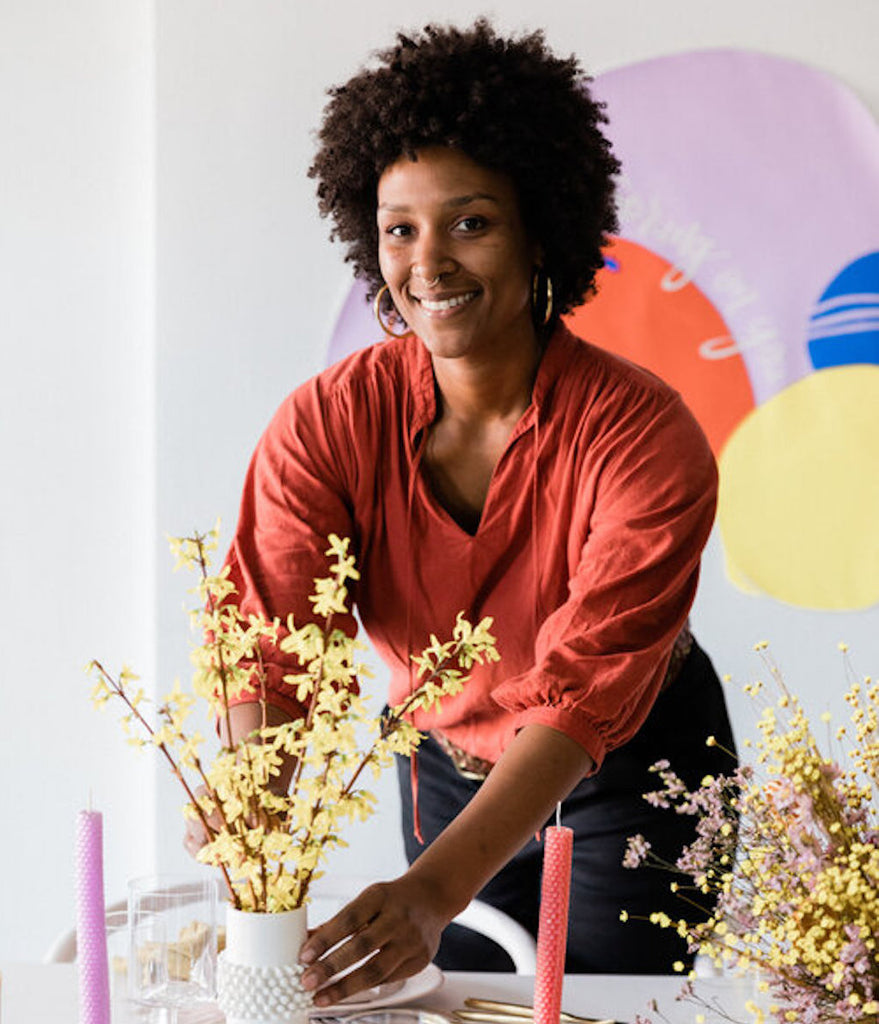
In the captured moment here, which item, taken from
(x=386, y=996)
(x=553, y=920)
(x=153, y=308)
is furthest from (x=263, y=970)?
(x=153, y=308)

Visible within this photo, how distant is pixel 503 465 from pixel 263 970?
822mm

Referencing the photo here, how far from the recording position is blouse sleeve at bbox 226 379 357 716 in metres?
1.71

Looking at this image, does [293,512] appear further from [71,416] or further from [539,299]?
[71,416]

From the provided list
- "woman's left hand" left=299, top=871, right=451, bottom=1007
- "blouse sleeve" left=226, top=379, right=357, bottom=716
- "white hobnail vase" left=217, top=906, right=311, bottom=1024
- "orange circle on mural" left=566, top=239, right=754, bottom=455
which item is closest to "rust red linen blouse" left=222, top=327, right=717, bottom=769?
"blouse sleeve" left=226, top=379, right=357, bottom=716

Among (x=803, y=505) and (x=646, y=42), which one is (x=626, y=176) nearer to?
(x=646, y=42)

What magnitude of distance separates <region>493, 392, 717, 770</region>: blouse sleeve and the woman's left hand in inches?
13.3

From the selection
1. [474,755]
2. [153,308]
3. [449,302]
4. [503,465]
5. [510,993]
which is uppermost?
[153,308]

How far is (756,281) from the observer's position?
2943 millimetres

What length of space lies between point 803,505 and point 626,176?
717mm

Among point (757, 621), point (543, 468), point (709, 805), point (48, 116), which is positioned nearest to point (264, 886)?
point (709, 805)

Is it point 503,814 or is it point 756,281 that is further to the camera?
point 756,281

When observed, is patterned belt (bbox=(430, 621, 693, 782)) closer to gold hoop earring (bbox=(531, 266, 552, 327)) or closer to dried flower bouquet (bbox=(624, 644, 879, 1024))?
gold hoop earring (bbox=(531, 266, 552, 327))

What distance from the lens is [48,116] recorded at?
2959mm

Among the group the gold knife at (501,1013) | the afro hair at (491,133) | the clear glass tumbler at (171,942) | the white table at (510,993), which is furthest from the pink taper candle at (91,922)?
the afro hair at (491,133)
